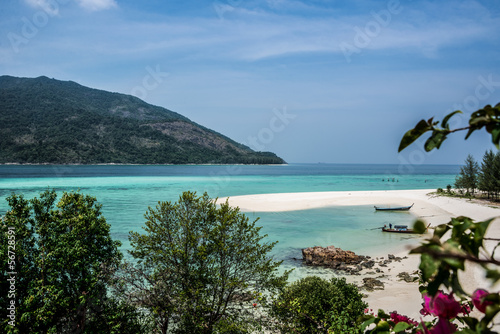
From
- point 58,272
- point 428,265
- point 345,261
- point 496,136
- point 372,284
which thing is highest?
point 496,136

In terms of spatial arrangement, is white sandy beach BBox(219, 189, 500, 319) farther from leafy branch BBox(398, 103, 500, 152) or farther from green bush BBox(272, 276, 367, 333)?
green bush BBox(272, 276, 367, 333)

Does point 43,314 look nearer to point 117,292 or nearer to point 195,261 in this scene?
point 117,292

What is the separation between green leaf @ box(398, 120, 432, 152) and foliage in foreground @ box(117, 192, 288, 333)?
26.7 feet

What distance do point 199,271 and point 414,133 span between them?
28.2 ft

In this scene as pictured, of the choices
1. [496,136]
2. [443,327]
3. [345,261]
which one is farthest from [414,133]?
[345,261]

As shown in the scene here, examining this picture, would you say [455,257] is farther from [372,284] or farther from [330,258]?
[330,258]

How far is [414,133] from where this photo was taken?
4.61 ft

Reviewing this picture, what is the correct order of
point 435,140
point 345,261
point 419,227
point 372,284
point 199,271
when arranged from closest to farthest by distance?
point 419,227 → point 435,140 → point 199,271 → point 372,284 → point 345,261

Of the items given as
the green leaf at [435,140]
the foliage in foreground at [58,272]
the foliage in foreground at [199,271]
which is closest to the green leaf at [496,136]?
the green leaf at [435,140]

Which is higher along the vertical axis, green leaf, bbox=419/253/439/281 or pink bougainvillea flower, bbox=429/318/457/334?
green leaf, bbox=419/253/439/281

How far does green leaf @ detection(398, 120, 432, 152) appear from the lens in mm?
1393

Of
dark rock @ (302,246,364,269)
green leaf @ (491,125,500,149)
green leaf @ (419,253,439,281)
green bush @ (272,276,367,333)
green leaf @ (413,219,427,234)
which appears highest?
green leaf @ (491,125,500,149)

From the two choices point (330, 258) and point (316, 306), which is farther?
point (330, 258)

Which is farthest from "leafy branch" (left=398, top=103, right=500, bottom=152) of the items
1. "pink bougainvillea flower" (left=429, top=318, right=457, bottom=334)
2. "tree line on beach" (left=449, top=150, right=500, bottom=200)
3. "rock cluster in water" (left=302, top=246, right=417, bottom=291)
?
"tree line on beach" (left=449, top=150, right=500, bottom=200)
